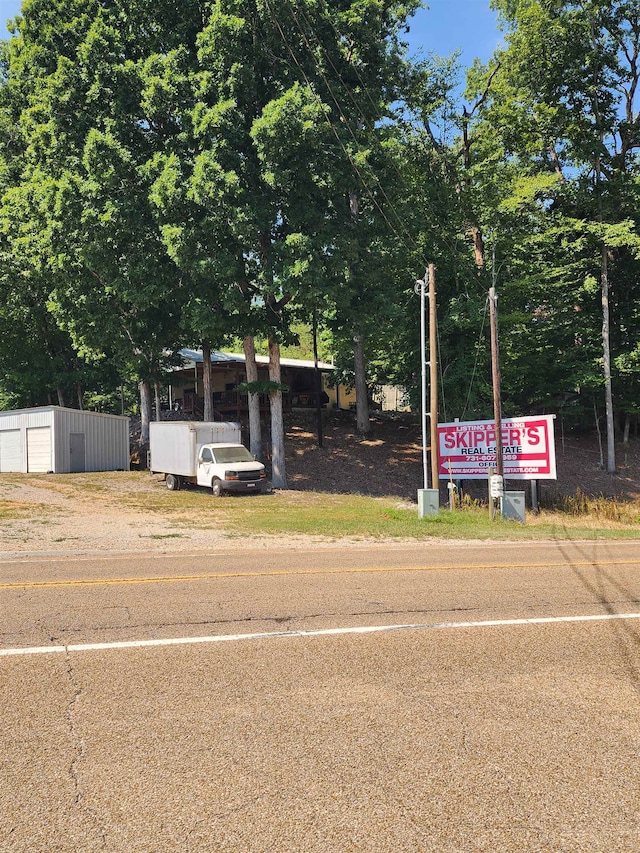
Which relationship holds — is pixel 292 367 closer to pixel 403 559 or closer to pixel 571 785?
pixel 403 559

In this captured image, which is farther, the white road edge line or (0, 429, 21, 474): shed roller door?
(0, 429, 21, 474): shed roller door

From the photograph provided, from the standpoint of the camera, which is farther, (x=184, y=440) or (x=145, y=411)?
(x=145, y=411)

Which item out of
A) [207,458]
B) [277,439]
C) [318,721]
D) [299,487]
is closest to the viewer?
[318,721]

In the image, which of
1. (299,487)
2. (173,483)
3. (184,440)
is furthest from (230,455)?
(299,487)

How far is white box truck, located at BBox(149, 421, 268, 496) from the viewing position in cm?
2539

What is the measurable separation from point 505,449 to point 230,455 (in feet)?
36.0

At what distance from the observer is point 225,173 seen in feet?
76.6

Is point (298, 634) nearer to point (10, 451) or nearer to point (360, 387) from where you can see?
point (360, 387)

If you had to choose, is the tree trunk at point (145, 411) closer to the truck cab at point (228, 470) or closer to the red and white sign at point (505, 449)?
the truck cab at point (228, 470)

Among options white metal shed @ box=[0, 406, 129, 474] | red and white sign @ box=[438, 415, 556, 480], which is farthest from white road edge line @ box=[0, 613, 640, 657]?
white metal shed @ box=[0, 406, 129, 474]

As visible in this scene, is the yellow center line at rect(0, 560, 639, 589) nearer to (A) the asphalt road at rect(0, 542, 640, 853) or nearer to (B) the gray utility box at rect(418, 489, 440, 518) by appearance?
(A) the asphalt road at rect(0, 542, 640, 853)

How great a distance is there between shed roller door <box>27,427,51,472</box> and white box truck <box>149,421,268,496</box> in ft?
25.1

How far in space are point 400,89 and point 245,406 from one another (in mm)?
20313

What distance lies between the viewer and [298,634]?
6320mm
